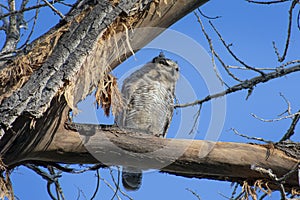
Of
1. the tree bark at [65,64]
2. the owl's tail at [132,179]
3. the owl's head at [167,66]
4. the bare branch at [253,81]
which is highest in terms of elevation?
the owl's head at [167,66]

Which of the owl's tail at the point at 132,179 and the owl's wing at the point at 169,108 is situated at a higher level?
the owl's wing at the point at 169,108

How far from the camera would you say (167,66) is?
4.55 meters

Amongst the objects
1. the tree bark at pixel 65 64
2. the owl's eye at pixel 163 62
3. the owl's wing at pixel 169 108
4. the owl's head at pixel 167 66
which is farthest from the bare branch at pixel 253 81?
the owl's eye at pixel 163 62

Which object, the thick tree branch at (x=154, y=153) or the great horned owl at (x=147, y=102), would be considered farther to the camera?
the great horned owl at (x=147, y=102)

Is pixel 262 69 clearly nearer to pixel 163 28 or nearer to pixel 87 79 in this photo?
pixel 163 28

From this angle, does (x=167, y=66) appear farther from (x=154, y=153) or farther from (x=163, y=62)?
(x=154, y=153)

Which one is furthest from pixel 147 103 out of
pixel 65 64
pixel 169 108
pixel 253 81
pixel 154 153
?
pixel 65 64

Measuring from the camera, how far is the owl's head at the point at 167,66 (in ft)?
14.5

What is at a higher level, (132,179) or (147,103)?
(147,103)

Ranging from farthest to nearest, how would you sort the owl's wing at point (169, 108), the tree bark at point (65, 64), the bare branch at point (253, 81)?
the owl's wing at point (169, 108), the bare branch at point (253, 81), the tree bark at point (65, 64)

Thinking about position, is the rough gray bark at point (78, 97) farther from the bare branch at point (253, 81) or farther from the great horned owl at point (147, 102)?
the great horned owl at point (147, 102)

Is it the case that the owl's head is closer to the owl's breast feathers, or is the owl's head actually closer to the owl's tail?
the owl's breast feathers

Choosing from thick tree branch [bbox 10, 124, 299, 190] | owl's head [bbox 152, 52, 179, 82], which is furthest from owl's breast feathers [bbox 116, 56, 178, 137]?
thick tree branch [bbox 10, 124, 299, 190]

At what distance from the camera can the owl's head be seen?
4410 millimetres
